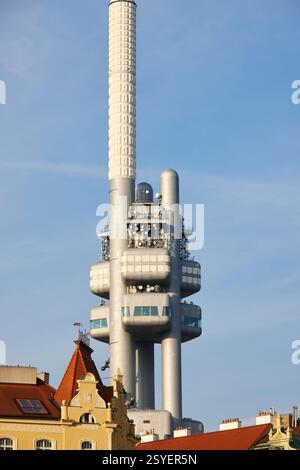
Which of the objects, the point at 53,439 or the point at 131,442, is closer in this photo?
the point at 53,439

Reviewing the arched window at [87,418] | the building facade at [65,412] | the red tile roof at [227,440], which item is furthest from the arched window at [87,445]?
the red tile roof at [227,440]

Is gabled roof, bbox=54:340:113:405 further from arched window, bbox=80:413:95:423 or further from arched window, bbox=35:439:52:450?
arched window, bbox=35:439:52:450

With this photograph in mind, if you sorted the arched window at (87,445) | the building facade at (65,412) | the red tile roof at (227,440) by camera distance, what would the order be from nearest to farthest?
1. the red tile roof at (227,440)
2. the building facade at (65,412)
3. the arched window at (87,445)

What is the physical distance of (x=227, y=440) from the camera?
13250cm

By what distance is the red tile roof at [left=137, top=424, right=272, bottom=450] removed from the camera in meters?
130

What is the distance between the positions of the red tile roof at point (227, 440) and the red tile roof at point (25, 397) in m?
11.8

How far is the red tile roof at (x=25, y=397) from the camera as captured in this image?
13150cm

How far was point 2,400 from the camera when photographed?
133m

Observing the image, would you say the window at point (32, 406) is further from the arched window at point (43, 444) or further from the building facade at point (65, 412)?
the arched window at point (43, 444)

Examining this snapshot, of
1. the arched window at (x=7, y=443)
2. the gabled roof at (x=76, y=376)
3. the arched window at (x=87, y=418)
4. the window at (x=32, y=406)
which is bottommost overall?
the arched window at (x=7, y=443)
